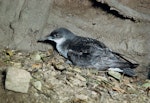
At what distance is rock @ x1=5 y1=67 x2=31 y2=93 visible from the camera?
7.05m

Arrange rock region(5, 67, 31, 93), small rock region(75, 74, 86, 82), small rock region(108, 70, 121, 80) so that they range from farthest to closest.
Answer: small rock region(108, 70, 121, 80)
small rock region(75, 74, 86, 82)
rock region(5, 67, 31, 93)

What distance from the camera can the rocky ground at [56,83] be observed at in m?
7.07

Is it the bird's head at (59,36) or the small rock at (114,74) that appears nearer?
the small rock at (114,74)

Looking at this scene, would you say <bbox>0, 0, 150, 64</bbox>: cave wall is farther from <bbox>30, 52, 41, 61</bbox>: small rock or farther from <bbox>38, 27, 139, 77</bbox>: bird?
<bbox>38, 27, 139, 77</bbox>: bird

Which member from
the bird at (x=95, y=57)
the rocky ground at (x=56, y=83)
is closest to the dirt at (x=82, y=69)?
the rocky ground at (x=56, y=83)

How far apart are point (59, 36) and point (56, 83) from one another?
50.3 inches

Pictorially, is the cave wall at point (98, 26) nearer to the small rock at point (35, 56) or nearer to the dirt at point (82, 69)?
the dirt at point (82, 69)

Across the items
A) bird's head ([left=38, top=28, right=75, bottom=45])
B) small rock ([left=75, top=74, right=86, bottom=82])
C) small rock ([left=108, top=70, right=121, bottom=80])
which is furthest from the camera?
bird's head ([left=38, top=28, right=75, bottom=45])

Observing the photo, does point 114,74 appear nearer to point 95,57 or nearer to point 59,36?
point 95,57

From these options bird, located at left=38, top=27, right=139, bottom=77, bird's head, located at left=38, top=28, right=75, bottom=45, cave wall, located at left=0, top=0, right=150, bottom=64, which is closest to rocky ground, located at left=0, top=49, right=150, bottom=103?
bird, located at left=38, top=27, right=139, bottom=77

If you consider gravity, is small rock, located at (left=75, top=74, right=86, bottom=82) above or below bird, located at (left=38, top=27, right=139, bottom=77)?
below

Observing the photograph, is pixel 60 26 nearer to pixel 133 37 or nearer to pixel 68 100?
pixel 133 37

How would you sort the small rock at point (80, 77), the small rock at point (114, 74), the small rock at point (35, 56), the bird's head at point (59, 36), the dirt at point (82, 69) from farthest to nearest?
the bird's head at point (59, 36), the small rock at point (35, 56), the small rock at point (114, 74), the small rock at point (80, 77), the dirt at point (82, 69)

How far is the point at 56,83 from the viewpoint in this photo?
24.7ft
